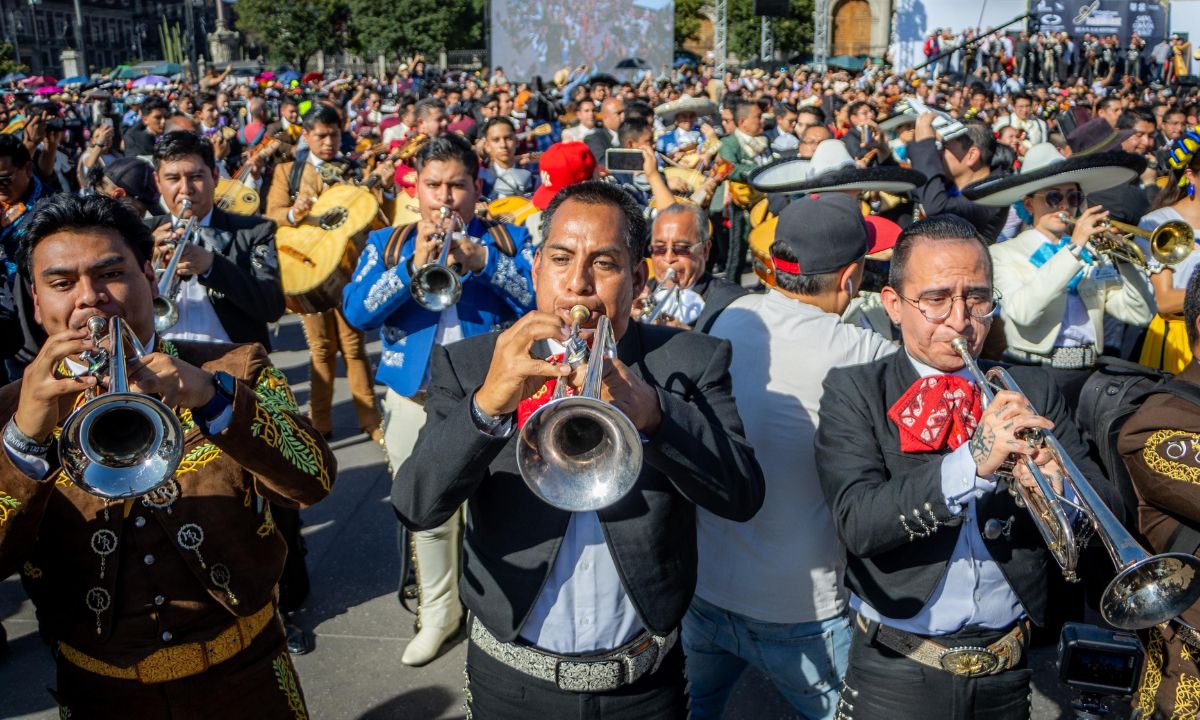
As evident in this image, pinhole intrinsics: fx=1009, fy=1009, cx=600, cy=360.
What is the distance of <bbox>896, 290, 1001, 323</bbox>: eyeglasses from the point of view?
262cm

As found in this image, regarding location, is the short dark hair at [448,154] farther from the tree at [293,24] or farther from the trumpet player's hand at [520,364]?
the tree at [293,24]

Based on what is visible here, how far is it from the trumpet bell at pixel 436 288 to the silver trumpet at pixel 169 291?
35.7 inches

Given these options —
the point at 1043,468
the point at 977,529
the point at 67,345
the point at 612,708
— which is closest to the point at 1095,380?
the point at 977,529

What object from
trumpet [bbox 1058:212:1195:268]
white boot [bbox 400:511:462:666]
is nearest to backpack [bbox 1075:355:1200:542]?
trumpet [bbox 1058:212:1195:268]

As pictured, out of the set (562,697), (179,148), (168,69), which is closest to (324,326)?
(179,148)

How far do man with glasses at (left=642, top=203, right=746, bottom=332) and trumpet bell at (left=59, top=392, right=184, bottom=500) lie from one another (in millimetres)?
2231

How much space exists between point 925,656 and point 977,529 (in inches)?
13.7

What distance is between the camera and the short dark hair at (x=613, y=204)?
2479 millimetres

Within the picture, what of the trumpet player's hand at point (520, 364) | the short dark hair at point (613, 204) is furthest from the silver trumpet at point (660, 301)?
the trumpet player's hand at point (520, 364)

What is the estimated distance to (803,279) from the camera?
121 inches

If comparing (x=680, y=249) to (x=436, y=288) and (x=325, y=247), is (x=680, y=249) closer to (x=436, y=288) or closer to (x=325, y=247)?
(x=436, y=288)

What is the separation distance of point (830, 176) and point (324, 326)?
3.63 metres

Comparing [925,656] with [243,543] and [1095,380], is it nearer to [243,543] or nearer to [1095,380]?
[1095,380]

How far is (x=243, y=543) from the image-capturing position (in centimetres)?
255
